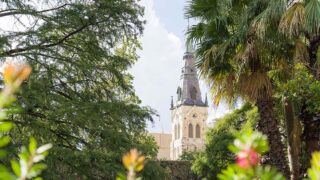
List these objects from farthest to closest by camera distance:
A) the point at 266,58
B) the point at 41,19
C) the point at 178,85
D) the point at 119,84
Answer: the point at 178,85 < the point at 119,84 < the point at 41,19 < the point at 266,58

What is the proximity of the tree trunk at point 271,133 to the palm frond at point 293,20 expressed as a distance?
4.60 feet

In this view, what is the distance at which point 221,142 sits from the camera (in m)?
16.1

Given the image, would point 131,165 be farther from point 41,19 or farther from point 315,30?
point 41,19

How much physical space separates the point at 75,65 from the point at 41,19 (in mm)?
1100

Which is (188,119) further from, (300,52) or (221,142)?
(300,52)

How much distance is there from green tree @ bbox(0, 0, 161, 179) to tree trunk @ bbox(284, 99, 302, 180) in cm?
259

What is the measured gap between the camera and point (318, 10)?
24.1 feet

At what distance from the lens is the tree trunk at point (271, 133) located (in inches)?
334

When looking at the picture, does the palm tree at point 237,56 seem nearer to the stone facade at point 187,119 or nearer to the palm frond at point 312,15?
the palm frond at point 312,15

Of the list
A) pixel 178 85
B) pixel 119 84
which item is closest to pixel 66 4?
pixel 119 84

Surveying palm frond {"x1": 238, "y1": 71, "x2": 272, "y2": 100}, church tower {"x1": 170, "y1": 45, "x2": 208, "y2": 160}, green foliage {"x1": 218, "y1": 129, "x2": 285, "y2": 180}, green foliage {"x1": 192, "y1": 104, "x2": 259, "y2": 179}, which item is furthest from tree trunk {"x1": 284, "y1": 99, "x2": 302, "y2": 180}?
church tower {"x1": 170, "y1": 45, "x2": 208, "y2": 160}

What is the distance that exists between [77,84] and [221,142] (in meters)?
7.34

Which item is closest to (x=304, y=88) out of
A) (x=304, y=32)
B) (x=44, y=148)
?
(x=304, y=32)

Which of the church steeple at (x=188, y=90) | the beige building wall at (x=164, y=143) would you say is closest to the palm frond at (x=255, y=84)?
the church steeple at (x=188, y=90)
